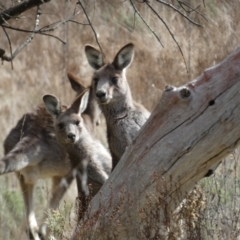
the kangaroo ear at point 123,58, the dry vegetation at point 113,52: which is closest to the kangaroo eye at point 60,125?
the kangaroo ear at point 123,58

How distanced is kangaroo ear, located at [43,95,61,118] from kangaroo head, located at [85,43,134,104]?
45 centimetres

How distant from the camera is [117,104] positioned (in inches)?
309

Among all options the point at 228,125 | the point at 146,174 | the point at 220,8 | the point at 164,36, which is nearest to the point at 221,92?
the point at 228,125

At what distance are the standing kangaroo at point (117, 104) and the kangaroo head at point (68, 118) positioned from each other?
0.33 m

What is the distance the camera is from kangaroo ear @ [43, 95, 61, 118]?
8.05 metres

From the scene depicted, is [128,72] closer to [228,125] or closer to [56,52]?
[56,52]

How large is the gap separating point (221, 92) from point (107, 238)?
1181mm

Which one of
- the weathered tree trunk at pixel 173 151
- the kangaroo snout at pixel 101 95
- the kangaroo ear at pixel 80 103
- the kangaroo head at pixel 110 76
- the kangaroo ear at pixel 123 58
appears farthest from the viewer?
the kangaroo ear at pixel 80 103

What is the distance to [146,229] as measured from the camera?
4.75m

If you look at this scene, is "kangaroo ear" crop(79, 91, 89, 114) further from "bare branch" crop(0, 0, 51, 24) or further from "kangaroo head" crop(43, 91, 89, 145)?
"bare branch" crop(0, 0, 51, 24)

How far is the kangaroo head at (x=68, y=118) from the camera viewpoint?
8005 millimetres

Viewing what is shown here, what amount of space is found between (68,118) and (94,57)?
2.34 ft

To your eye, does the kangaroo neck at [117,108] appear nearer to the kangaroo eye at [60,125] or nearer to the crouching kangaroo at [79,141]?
the crouching kangaroo at [79,141]

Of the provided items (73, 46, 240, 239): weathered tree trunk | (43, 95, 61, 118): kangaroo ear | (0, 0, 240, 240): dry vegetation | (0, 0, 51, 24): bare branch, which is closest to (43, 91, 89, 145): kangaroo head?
(43, 95, 61, 118): kangaroo ear
